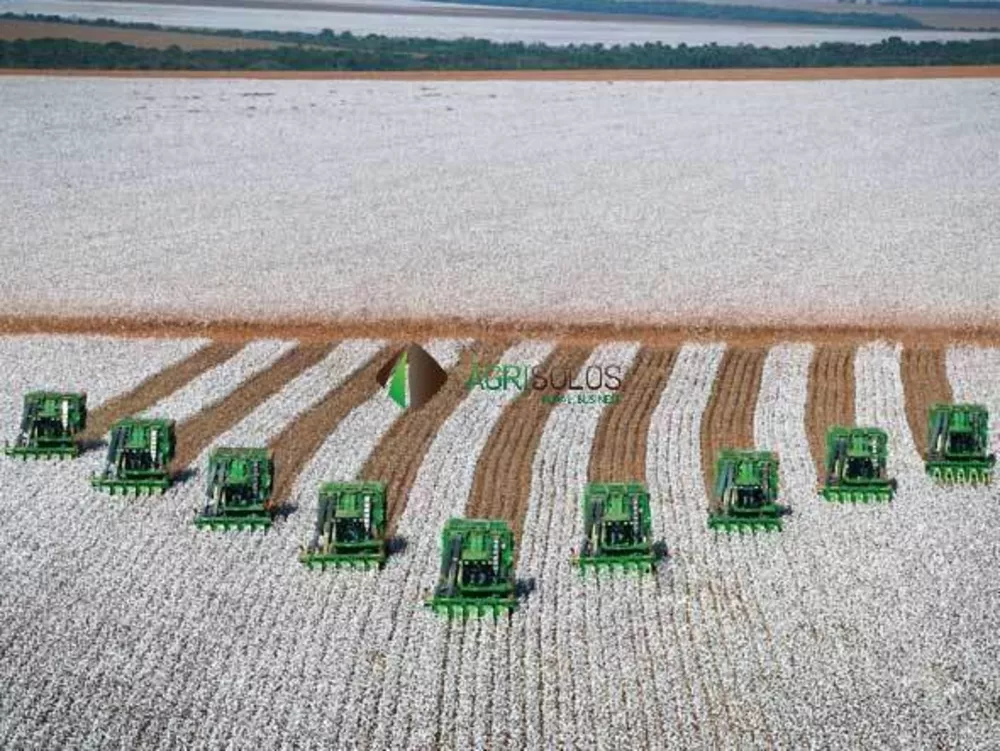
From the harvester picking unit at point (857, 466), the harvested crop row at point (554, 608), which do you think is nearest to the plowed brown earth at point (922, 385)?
the harvester picking unit at point (857, 466)

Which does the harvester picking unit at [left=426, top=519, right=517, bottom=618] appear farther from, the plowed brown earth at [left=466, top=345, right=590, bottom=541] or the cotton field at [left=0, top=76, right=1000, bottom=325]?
the cotton field at [left=0, top=76, right=1000, bottom=325]

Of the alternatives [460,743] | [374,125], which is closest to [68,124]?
[374,125]

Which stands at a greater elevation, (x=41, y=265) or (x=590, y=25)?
(x=590, y=25)

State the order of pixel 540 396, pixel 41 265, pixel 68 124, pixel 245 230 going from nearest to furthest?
1. pixel 540 396
2. pixel 41 265
3. pixel 245 230
4. pixel 68 124

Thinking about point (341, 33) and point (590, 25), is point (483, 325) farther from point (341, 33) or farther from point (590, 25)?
point (590, 25)

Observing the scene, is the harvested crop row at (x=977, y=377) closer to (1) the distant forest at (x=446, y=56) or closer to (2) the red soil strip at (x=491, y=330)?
(2) the red soil strip at (x=491, y=330)
